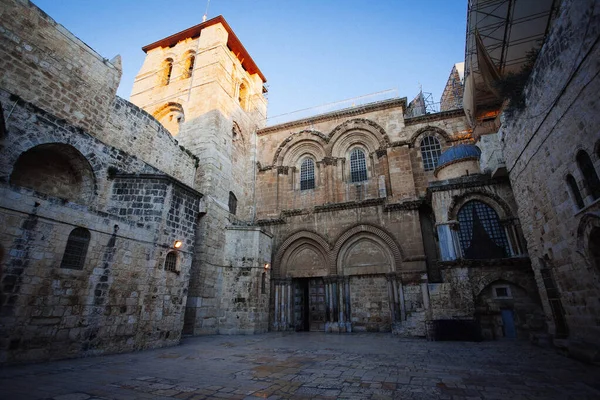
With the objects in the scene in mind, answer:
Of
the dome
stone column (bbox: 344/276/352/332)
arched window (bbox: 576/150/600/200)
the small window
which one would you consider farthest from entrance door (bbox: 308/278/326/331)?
arched window (bbox: 576/150/600/200)

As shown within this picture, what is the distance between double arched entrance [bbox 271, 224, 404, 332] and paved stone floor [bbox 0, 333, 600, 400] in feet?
18.7

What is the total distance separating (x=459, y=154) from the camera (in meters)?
12.9

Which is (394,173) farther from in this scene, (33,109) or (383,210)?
(33,109)

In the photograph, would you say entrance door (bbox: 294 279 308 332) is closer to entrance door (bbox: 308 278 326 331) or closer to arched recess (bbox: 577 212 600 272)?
entrance door (bbox: 308 278 326 331)

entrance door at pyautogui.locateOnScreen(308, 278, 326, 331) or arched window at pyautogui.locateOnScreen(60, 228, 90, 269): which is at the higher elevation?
arched window at pyautogui.locateOnScreen(60, 228, 90, 269)

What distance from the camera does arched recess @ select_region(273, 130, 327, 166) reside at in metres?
17.4

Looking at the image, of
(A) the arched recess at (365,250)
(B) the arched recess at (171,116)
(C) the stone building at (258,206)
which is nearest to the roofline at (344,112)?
(C) the stone building at (258,206)

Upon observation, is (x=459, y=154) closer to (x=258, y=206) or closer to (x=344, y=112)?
(x=344, y=112)

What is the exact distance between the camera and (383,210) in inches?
563

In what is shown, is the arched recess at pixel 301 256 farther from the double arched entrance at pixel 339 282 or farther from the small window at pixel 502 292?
the small window at pixel 502 292

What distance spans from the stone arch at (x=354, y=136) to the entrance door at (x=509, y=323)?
9.64 meters

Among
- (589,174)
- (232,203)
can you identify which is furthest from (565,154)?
(232,203)

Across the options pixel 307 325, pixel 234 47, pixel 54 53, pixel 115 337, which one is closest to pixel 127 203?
pixel 115 337

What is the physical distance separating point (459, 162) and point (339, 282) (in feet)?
25.7
